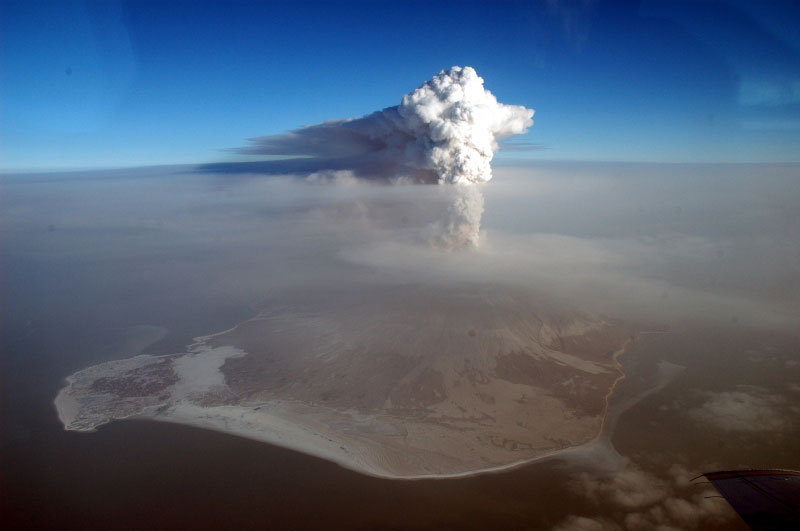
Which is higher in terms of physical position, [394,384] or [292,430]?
[394,384]

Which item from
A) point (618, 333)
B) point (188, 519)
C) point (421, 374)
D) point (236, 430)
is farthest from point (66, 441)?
point (618, 333)

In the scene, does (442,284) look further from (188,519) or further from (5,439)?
(5,439)

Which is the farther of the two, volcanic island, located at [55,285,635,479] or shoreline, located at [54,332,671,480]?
volcanic island, located at [55,285,635,479]

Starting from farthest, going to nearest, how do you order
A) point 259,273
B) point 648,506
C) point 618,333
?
point 259,273 < point 618,333 < point 648,506

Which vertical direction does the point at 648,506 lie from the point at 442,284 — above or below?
below

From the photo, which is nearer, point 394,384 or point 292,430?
point 292,430

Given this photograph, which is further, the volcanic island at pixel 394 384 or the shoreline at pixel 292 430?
the volcanic island at pixel 394 384

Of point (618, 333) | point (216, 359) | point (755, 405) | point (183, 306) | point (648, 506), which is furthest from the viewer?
point (183, 306)

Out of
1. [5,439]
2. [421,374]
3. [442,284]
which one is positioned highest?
[442,284]
